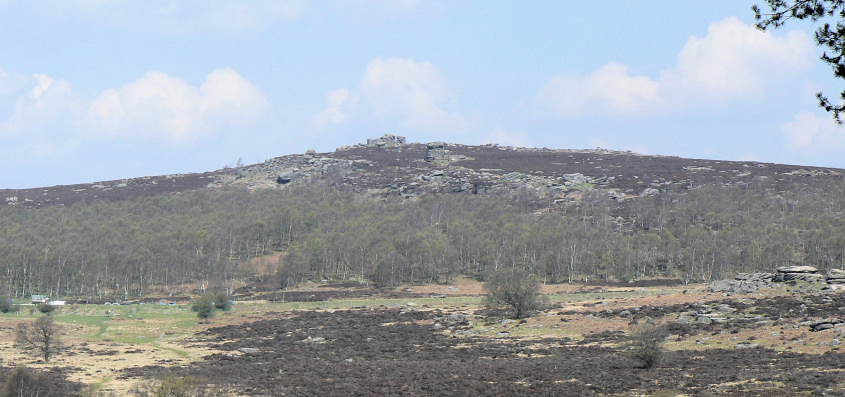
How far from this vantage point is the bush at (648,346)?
114ft

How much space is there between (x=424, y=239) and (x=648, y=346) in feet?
274

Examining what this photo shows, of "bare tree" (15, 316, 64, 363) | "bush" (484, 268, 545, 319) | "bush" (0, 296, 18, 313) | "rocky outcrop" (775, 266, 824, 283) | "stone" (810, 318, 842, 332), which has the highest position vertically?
"rocky outcrop" (775, 266, 824, 283)

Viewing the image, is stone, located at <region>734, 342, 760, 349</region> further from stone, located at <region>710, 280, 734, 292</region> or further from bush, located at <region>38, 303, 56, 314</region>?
bush, located at <region>38, 303, 56, 314</region>

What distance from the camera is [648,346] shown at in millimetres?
34844

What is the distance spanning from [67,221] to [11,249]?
102 ft

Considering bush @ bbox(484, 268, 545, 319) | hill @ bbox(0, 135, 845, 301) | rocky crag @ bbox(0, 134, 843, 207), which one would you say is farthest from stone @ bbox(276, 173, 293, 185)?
bush @ bbox(484, 268, 545, 319)

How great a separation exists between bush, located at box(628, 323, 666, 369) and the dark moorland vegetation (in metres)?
64.6

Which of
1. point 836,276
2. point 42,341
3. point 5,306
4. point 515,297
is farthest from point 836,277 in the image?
point 5,306

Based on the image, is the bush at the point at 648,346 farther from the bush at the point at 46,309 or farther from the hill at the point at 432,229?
the hill at the point at 432,229

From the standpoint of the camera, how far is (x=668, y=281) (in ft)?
317

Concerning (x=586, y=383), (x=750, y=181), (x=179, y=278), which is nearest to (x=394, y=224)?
(x=179, y=278)

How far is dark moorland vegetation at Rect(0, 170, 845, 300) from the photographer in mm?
104188

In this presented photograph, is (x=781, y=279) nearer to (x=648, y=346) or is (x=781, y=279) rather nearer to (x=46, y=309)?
(x=648, y=346)

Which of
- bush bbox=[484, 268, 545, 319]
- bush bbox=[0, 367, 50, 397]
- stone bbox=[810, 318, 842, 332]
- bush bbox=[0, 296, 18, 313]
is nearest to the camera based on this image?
bush bbox=[0, 367, 50, 397]
